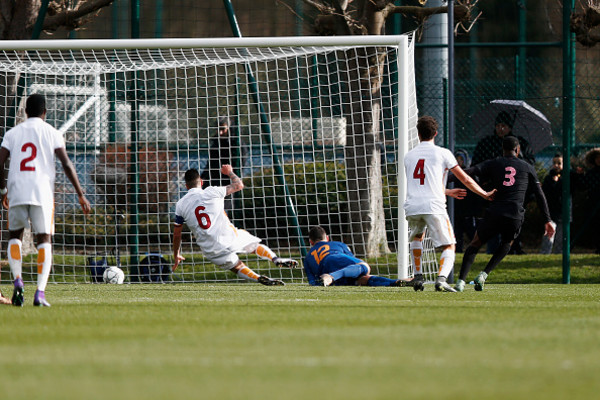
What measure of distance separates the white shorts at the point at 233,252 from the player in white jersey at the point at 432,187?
264 cm

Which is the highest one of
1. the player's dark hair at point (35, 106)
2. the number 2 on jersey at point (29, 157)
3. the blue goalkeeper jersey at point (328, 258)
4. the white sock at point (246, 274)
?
the player's dark hair at point (35, 106)

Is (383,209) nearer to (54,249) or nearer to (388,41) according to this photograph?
(388,41)

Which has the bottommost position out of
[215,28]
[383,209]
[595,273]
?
[595,273]

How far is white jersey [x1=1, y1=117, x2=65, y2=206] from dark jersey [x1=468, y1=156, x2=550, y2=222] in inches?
191

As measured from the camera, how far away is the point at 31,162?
26.2 feet

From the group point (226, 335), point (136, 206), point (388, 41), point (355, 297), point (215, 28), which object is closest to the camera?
point (226, 335)

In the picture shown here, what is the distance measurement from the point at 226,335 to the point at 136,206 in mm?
7989

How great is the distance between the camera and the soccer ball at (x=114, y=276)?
12.7 metres

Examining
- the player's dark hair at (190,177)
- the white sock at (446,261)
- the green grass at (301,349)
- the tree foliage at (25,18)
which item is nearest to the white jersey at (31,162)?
the green grass at (301,349)

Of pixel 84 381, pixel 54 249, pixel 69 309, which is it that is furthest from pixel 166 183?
pixel 84 381

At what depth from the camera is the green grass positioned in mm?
4008

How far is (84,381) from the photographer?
4.20m

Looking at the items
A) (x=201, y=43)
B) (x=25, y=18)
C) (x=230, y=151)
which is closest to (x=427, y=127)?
(x=201, y=43)

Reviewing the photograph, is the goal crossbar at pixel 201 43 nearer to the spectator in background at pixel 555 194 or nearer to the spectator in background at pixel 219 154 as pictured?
the spectator in background at pixel 219 154
